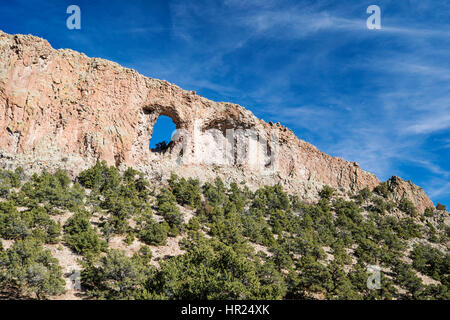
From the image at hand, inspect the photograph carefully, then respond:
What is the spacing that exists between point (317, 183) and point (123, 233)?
4675cm

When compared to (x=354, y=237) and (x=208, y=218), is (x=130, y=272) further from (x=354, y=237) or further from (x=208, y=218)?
(x=354, y=237)

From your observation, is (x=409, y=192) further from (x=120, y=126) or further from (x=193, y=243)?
(x=120, y=126)

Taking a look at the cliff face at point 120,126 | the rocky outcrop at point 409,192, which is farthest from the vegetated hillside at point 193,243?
the rocky outcrop at point 409,192

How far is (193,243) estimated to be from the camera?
32.1 m

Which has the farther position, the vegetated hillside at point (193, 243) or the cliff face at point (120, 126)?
the cliff face at point (120, 126)

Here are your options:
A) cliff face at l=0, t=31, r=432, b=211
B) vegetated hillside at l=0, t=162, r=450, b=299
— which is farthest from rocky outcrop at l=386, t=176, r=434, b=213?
cliff face at l=0, t=31, r=432, b=211

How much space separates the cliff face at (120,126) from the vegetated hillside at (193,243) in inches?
181

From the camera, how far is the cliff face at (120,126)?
42.0 m

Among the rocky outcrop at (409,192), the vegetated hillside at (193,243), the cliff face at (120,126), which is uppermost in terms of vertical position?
the cliff face at (120,126)

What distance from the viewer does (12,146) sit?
134 feet

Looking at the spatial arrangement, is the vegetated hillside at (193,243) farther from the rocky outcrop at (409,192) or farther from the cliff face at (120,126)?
the rocky outcrop at (409,192)

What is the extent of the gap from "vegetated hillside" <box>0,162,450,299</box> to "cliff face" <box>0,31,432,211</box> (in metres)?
4.59
